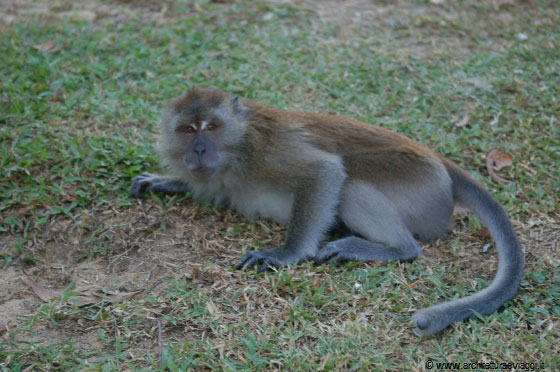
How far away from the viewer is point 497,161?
19.6 feet

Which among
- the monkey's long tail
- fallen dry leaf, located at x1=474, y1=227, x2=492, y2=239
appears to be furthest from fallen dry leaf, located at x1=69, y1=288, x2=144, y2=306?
fallen dry leaf, located at x1=474, y1=227, x2=492, y2=239

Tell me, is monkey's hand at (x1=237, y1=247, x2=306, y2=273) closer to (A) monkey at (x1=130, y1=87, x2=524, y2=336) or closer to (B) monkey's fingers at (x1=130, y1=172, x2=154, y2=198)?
(A) monkey at (x1=130, y1=87, x2=524, y2=336)

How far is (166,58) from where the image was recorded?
7477mm

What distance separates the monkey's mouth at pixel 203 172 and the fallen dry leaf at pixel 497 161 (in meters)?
2.45

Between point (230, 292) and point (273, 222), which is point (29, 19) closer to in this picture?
point (273, 222)

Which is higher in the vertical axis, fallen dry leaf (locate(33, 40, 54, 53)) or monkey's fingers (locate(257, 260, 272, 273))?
fallen dry leaf (locate(33, 40, 54, 53))

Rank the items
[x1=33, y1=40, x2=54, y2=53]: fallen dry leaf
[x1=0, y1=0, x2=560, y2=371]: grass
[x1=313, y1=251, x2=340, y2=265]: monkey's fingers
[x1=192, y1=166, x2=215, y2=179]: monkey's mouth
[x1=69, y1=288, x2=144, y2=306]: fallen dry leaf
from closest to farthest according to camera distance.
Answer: [x1=0, y1=0, x2=560, y2=371]: grass → [x1=69, y1=288, x2=144, y2=306]: fallen dry leaf → [x1=313, y1=251, x2=340, y2=265]: monkey's fingers → [x1=192, y1=166, x2=215, y2=179]: monkey's mouth → [x1=33, y1=40, x2=54, y2=53]: fallen dry leaf

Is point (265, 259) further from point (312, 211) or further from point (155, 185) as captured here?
point (155, 185)

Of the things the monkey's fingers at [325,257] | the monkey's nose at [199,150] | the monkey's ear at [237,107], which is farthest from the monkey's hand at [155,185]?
the monkey's fingers at [325,257]

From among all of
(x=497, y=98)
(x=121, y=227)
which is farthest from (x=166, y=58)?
(x=497, y=98)

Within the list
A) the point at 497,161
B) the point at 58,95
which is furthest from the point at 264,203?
the point at 58,95

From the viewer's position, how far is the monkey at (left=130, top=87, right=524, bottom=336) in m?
4.95

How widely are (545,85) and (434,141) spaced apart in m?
1.64

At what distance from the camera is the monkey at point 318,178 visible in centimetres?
495
